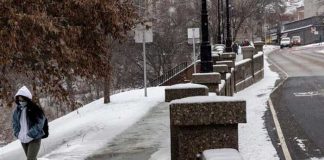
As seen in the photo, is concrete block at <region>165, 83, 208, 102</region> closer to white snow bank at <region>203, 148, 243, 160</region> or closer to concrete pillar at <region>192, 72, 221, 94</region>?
concrete pillar at <region>192, 72, 221, 94</region>

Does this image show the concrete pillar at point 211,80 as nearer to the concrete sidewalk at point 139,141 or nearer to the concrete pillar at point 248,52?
the concrete sidewalk at point 139,141

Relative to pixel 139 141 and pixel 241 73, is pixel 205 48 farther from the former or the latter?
pixel 241 73

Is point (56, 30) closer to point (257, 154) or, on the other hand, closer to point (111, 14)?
point (111, 14)

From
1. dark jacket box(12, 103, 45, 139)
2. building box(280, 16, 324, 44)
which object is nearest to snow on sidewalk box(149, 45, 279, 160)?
dark jacket box(12, 103, 45, 139)

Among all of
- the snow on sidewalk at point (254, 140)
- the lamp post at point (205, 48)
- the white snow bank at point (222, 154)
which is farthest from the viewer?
the lamp post at point (205, 48)

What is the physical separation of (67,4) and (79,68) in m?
1.59

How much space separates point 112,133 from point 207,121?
7.40m

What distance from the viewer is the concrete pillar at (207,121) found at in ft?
18.9

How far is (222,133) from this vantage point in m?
5.80

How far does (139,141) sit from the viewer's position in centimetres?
1150

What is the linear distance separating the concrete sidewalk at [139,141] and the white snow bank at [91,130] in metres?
0.27

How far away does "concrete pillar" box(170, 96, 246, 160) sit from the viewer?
5.75 m

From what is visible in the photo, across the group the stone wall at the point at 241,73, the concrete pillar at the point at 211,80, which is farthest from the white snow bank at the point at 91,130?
the stone wall at the point at 241,73

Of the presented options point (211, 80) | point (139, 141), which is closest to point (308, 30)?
point (211, 80)
